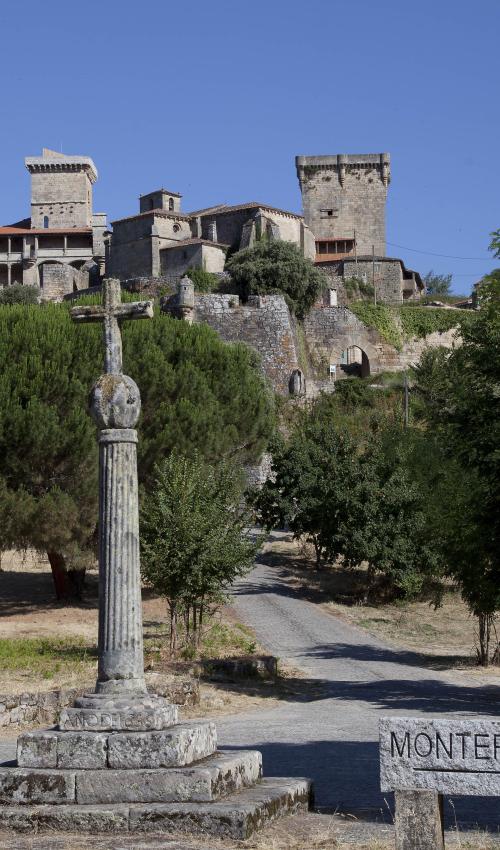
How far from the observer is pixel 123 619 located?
8914 mm

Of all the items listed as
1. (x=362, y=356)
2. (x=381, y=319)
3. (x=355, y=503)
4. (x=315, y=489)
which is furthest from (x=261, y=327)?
(x=355, y=503)

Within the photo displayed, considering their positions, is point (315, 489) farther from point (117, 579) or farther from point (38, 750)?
point (38, 750)

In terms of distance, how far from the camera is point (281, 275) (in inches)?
2290

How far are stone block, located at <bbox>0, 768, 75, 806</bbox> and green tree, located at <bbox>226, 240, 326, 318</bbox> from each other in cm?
5028

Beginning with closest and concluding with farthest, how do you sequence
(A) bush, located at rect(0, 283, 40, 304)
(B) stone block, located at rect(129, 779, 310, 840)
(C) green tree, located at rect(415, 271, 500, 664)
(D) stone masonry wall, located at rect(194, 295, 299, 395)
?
1. (B) stone block, located at rect(129, 779, 310, 840)
2. (C) green tree, located at rect(415, 271, 500, 664)
3. (D) stone masonry wall, located at rect(194, 295, 299, 395)
4. (A) bush, located at rect(0, 283, 40, 304)

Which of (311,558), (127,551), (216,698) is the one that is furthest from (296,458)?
(127,551)

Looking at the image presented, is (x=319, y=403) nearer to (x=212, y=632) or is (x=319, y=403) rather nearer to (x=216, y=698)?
(x=212, y=632)

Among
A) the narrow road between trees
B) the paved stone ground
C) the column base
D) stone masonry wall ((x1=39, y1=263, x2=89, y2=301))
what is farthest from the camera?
stone masonry wall ((x1=39, y1=263, x2=89, y2=301))

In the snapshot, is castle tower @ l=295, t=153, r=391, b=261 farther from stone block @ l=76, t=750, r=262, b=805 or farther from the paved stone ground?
stone block @ l=76, t=750, r=262, b=805

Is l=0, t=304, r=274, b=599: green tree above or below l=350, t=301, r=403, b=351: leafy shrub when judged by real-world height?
below

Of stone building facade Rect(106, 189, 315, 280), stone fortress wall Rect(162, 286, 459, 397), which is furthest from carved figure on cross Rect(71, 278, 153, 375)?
stone building facade Rect(106, 189, 315, 280)

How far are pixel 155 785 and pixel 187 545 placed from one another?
A: 11930mm

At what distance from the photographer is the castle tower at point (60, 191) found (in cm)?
9131

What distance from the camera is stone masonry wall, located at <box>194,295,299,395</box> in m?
54.7
